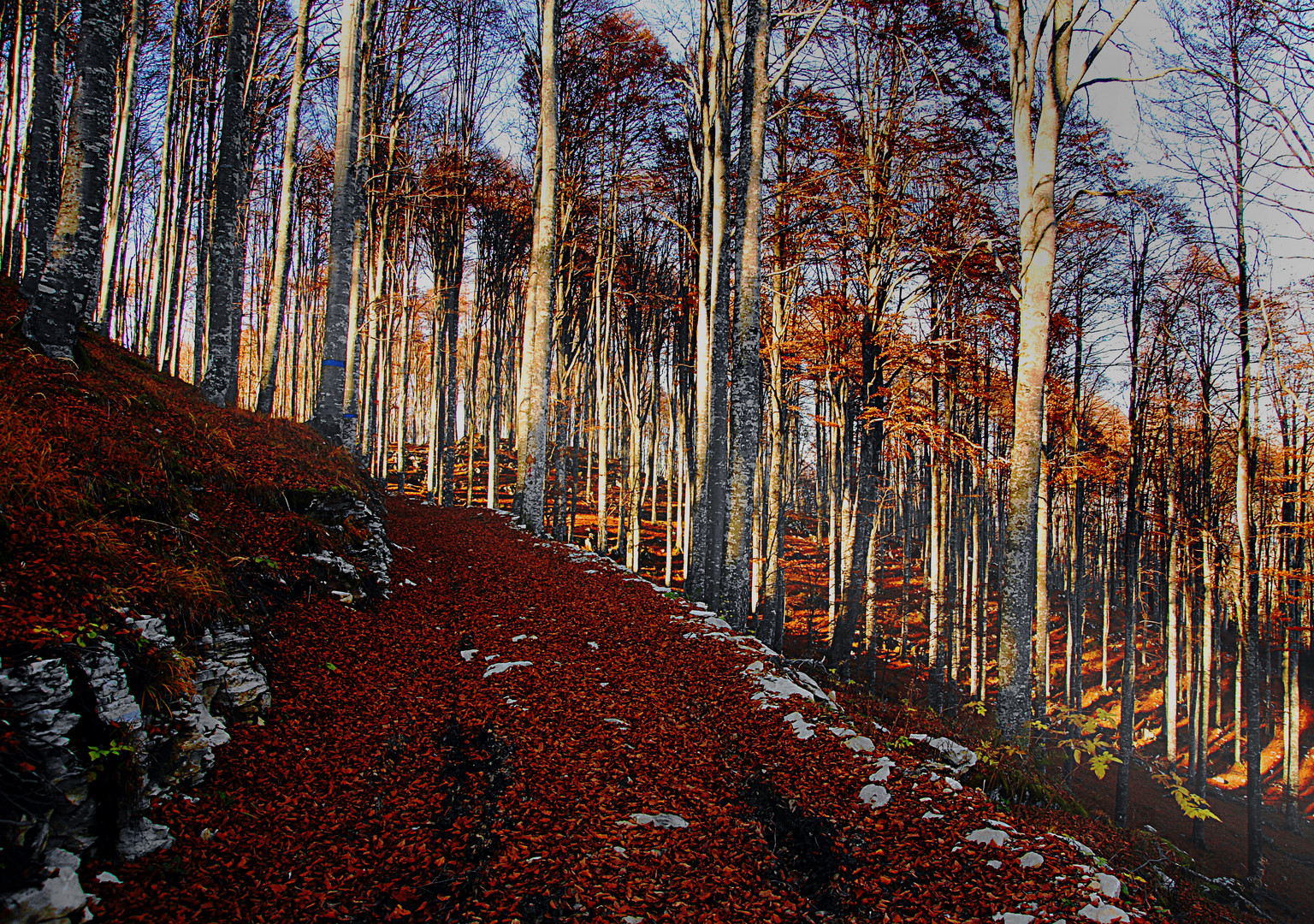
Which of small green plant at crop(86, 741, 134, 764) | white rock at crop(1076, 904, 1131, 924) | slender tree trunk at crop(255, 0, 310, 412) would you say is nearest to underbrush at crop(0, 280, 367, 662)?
small green plant at crop(86, 741, 134, 764)

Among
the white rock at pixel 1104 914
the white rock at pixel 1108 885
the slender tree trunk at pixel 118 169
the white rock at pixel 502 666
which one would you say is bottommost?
the white rock at pixel 1108 885

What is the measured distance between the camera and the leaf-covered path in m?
2.73

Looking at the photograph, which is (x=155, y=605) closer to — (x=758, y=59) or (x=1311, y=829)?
(x=758, y=59)

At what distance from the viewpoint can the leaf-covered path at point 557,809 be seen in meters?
2.73

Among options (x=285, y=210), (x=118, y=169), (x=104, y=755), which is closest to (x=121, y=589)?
(x=104, y=755)

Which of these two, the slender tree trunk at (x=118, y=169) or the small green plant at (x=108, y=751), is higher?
the slender tree trunk at (x=118, y=169)

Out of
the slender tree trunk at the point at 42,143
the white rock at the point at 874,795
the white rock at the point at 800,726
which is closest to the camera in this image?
the white rock at the point at 874,795

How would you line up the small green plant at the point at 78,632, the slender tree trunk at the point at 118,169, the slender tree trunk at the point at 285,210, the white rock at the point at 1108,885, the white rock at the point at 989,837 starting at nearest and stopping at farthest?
the small green plant at the point at 78,632 → the white rock at the point at 1108,885 → the white rock at the point at 989,837 → the slender tree trunk at the point at 118,169 → the slender tree trunk at the point at 285,210

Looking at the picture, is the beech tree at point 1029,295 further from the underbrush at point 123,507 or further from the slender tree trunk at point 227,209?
the slender tree trunk at point 227,209

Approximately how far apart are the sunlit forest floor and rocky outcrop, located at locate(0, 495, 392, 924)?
790cm

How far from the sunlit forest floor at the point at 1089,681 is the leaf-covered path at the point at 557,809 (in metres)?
4.20

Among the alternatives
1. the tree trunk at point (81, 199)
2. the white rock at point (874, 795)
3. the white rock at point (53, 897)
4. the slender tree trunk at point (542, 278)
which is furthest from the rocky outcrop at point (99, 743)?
the slender tree trunk at point (542, 278)

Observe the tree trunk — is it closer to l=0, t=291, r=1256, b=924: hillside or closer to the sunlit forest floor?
l=0, t=291, r=1256, b=924: hillside

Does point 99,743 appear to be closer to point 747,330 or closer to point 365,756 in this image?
point 365,756
